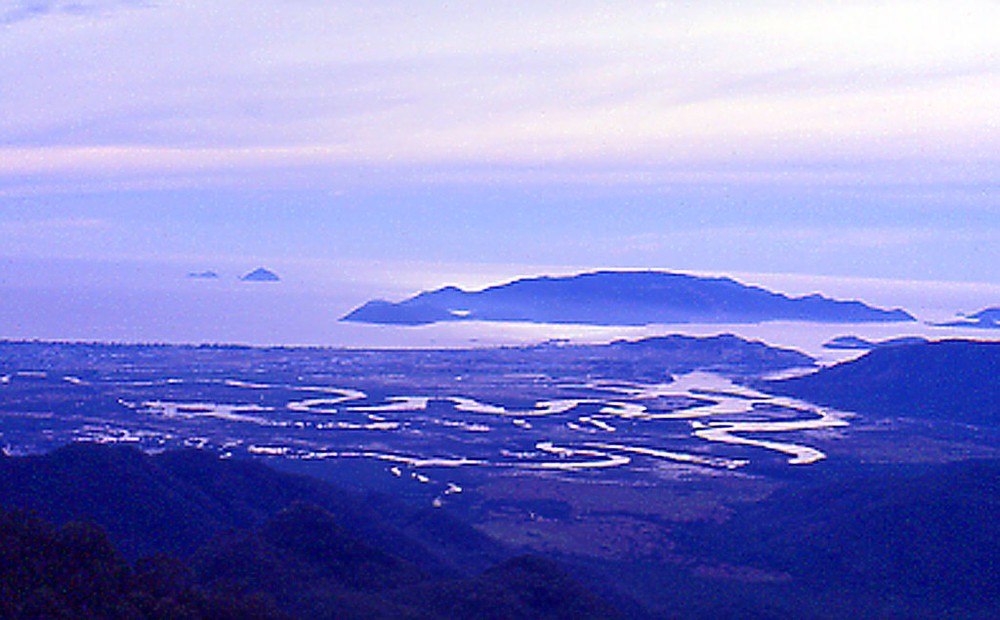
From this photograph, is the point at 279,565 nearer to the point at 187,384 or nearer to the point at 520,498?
the point at 520,498

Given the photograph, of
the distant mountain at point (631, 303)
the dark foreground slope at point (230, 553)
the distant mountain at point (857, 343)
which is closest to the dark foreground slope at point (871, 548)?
the dark foreground slope at point (230, 553)

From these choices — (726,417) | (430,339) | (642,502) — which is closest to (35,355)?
(430,339)

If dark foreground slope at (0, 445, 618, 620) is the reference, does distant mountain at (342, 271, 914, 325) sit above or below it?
above

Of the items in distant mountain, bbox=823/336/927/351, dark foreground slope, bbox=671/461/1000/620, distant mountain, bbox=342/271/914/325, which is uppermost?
distant mountain, bbox=342/271/914/325

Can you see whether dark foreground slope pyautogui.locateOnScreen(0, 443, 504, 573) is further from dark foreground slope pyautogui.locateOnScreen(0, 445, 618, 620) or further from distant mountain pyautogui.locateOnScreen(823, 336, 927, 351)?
distant mountain pyautogui.locateOnScreen(823, 336, 927, 351)

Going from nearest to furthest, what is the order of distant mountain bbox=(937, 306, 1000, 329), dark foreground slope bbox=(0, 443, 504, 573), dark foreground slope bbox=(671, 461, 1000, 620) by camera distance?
1. dark foreground slope bbox=(0, 443, 504, 573)
2. dark foreground slope bbox=(671, 461, 1000, 620)
3. distant mountain bbox=(937, 306, 1000, 329)

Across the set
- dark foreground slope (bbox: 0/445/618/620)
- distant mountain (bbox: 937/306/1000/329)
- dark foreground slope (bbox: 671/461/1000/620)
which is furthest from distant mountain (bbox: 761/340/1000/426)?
distant mountain (bbox: 937/306/1000/329)
